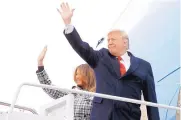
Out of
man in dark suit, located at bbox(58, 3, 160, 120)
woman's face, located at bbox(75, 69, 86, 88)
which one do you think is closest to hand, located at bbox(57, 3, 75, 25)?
man in dark suit, located at bbox(58, 3, 160, 120)

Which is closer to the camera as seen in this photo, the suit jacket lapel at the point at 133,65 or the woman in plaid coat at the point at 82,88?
the suit jacket lapel at the point at 133,65

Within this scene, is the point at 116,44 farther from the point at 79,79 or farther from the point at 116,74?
the point at 79,79

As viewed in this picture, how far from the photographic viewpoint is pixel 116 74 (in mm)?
1402

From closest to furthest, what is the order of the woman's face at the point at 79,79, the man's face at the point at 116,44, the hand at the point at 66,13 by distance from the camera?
1. the hand at the point at 66,13
2. the man's face at the point at 116,44
3. the woman's face at the point at 79,79

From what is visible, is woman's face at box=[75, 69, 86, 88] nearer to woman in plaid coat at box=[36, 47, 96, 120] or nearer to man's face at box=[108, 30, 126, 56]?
woman in plaid coat at box=[36, 47, 96, 120]

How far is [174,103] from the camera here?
215 cm

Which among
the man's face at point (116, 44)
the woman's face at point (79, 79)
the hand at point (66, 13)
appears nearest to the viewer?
the hand at point (66, 13)

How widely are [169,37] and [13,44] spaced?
1277mm

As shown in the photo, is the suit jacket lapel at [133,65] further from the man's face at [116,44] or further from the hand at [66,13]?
the hand at [66,13]

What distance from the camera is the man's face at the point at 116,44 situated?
4.77 feet

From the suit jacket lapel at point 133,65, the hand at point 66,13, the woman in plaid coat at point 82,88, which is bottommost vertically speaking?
the woman in plaid coat at point 82,88

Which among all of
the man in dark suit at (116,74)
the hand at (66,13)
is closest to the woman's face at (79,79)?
the man in dark suit at (116,74)

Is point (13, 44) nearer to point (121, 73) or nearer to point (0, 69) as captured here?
point (0, 69)

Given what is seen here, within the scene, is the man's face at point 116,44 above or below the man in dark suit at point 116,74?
above
